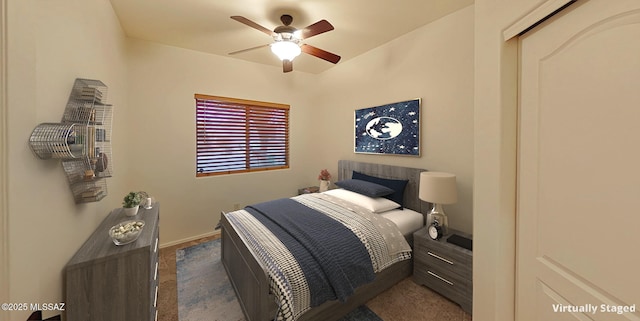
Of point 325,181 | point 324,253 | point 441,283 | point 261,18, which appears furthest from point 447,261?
point 261,18

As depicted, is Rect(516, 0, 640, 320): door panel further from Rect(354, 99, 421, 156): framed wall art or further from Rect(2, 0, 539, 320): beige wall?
Rect(354, 99, 421, 156): framed wall art

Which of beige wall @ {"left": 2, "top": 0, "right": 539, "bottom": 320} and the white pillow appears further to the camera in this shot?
the white pillow

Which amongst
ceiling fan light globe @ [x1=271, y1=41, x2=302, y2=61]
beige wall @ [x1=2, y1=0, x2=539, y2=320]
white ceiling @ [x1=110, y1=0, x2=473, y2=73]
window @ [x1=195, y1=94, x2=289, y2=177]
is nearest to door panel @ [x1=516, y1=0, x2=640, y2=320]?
beige wall @ [x1=2, y1=0, x2=539, y2=320]

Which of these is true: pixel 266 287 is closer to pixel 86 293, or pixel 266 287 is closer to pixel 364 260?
pixel 364 260

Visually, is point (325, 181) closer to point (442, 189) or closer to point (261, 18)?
point (442, 189)

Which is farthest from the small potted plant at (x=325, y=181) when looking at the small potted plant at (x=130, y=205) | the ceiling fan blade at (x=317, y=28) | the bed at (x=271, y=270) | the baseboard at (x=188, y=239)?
the small potted plant at (x=130, y=205)

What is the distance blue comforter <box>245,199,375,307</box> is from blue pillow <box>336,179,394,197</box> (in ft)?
2.38

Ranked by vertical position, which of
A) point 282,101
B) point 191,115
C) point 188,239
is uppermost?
point 282,101

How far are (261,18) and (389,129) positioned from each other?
2.07 m

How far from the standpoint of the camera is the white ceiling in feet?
7.03

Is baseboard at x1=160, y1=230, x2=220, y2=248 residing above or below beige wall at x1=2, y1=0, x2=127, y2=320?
below

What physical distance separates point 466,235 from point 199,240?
11.2 feet

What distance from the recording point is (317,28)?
80.3 inches

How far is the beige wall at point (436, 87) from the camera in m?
2.28
